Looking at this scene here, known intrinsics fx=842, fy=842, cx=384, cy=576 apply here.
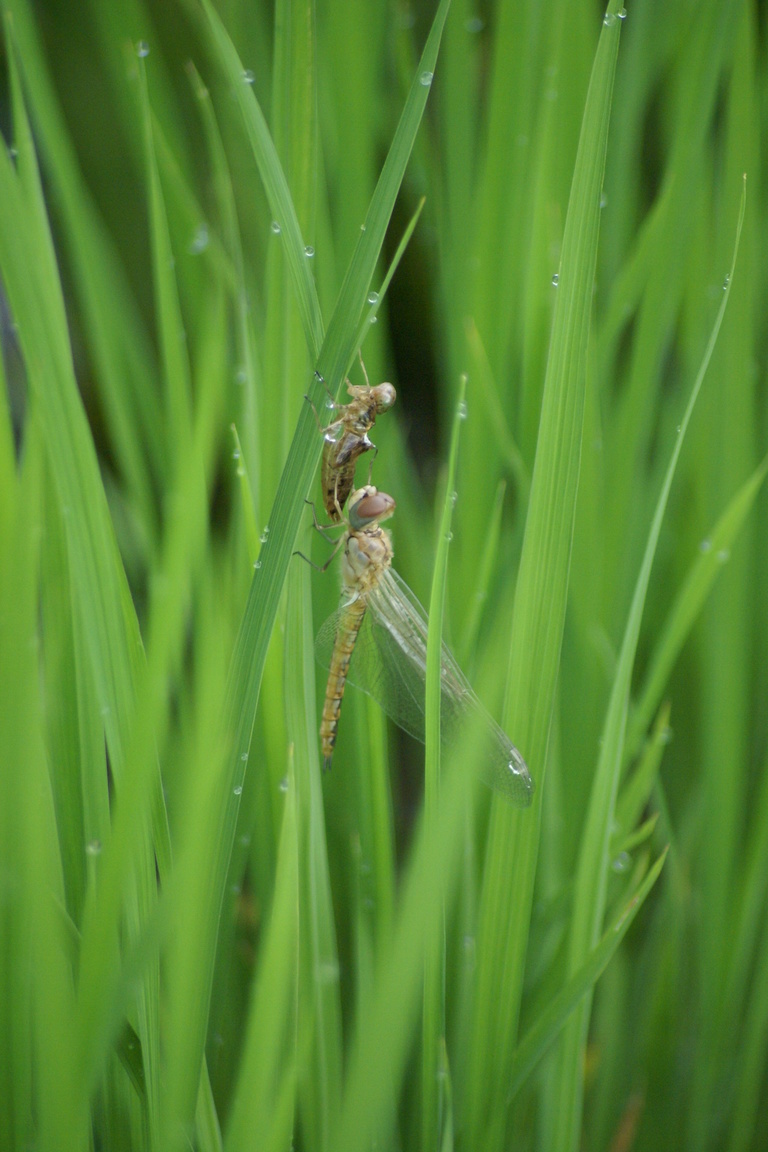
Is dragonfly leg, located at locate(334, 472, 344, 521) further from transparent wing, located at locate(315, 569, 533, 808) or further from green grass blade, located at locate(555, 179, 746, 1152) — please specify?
green grass blade, located at locate(555, 179, 746, 1152)

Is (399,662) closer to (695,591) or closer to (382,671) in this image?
(382,671)

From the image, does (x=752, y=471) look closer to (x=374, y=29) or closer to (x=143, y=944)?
(x=374, y=29)

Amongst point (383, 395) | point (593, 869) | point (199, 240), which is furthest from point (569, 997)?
point (199, 240)

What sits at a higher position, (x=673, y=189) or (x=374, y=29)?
(x=374, y=29)

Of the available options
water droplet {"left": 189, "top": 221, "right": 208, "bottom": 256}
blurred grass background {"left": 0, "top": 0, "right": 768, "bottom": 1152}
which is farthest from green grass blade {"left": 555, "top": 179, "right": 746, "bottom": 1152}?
water droplet {"left": 189, "top": 221, "right": 208, "bottom": 256}

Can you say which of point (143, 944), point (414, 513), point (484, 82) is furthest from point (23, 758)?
point (484, 82)

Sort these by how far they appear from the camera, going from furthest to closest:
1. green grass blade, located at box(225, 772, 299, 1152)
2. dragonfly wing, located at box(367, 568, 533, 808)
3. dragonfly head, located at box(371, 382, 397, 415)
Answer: dragonfly head, located at box(371, 382, 397, 415) < dragonfly wing, located at box(367, 568, 533, 808) < green grass blade, located at box(225, 772, 299, 1152)

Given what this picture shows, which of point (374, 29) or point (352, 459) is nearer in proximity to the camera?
point (352, 459)

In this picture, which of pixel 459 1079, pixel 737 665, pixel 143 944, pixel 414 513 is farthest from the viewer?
pixel 414 513
